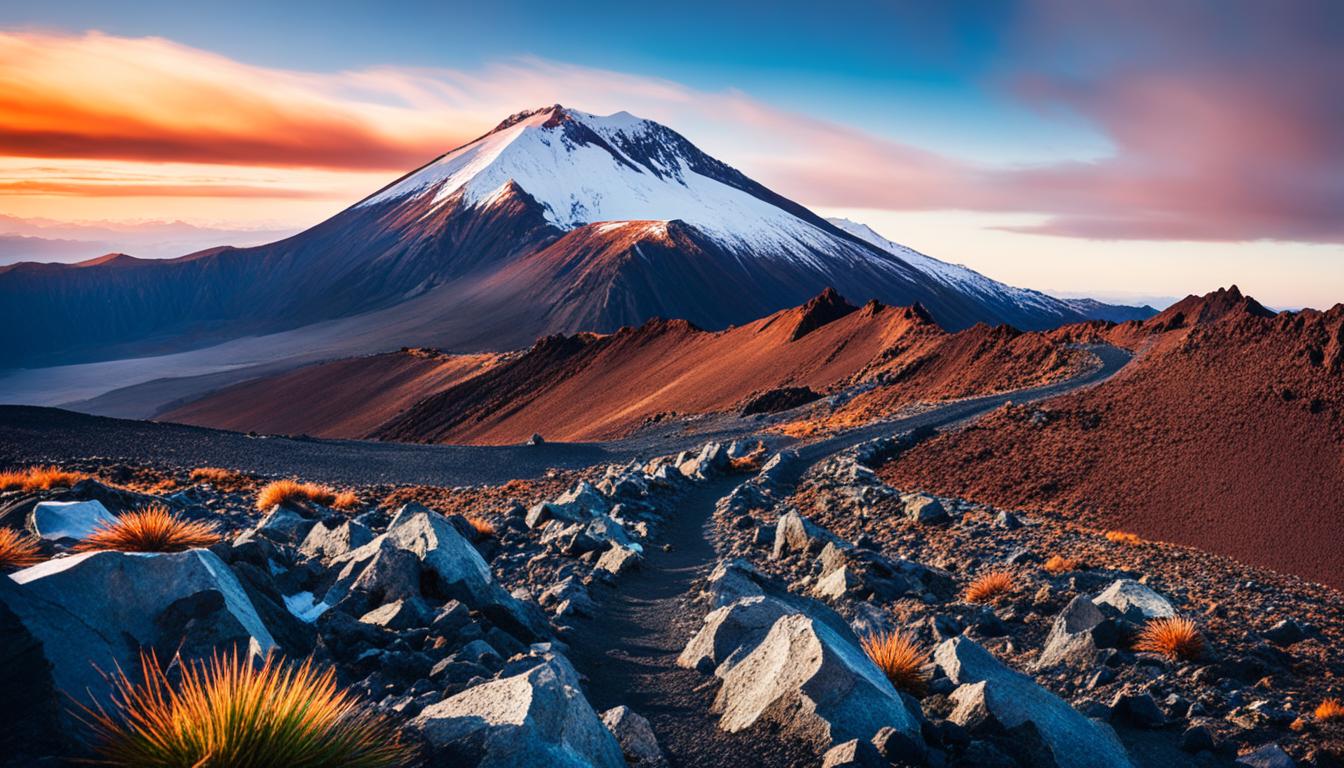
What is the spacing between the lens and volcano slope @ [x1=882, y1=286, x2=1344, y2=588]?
1691 centimetres

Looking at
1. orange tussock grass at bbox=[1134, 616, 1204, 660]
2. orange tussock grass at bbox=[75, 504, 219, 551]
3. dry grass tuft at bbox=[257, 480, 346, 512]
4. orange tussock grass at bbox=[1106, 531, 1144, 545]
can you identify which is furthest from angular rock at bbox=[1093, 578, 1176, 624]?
dry grass tuft at bbox=[257, 480, 346, 512]

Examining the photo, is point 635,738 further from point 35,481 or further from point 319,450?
point 319,450

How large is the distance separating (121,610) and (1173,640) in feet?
31.8

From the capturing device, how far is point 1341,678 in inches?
314

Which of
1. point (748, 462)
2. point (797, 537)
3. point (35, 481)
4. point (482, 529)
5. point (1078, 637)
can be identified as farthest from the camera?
point (748, 462)

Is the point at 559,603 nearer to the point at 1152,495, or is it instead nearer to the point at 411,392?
the point at 1152,495

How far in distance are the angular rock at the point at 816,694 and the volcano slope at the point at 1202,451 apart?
14.3 m

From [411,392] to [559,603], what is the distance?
79.2 m

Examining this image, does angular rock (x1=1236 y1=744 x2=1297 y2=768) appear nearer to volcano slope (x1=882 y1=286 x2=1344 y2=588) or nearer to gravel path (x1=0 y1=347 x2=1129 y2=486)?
volcano slope (x1=882 y1=286 x2=1344 y2=588)

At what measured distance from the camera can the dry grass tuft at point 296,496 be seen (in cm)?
1500

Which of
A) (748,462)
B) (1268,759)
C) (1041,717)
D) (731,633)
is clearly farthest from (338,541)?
(748,462)

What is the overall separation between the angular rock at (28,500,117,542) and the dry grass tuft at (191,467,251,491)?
15113mm

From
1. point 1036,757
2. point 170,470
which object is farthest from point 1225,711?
point 170,470

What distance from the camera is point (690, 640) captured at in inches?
315
